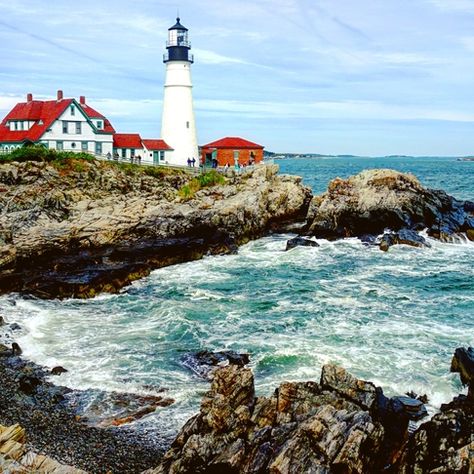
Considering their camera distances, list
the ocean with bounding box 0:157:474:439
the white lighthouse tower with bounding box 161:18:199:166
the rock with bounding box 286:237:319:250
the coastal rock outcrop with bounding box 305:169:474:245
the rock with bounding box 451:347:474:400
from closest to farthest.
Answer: the rock with bounding box 451:347:474:400 < the ocean with bounding box 0:157:474:439 < the rock with bounding box 286:237:319:250 < the coastal rock outcrop with bounding box 305:169:474:245 < the white lighthouse tower with bounding box 161:18:199:166

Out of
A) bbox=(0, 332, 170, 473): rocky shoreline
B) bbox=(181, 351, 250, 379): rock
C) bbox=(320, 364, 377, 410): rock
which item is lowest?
bbox=(0, 332, 170, 473): rocky shoreline

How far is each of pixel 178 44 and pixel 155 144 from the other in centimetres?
831

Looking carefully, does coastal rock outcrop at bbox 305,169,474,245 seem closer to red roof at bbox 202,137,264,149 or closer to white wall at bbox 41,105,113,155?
red roof at bbox 202,137,264,149

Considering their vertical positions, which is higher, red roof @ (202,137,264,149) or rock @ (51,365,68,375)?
red roof @ (202,137,264,149)

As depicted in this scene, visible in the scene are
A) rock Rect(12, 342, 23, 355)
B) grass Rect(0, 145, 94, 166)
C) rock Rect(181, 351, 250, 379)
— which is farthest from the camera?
grass Rect(0, 145, 94, 166)

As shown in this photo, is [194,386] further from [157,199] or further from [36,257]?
[157,199]

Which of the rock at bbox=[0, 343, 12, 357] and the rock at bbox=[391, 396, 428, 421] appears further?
the rock at bbox=[0, 343, 12, 357]

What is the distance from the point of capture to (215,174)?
143 feet

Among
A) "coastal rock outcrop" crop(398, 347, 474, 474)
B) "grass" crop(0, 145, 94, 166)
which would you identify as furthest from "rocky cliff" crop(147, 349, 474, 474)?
→ "grass" crop(0, 145, 94, 166)

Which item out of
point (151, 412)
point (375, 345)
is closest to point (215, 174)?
point (375, 345)

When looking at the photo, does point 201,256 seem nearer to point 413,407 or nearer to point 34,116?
point 413,407

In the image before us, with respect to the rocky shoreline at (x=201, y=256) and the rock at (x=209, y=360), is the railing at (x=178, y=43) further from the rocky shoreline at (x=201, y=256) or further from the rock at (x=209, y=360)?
the rock at (x=209, y=360)

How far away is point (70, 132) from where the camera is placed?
47219mm

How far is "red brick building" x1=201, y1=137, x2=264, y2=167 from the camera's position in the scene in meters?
53.4
